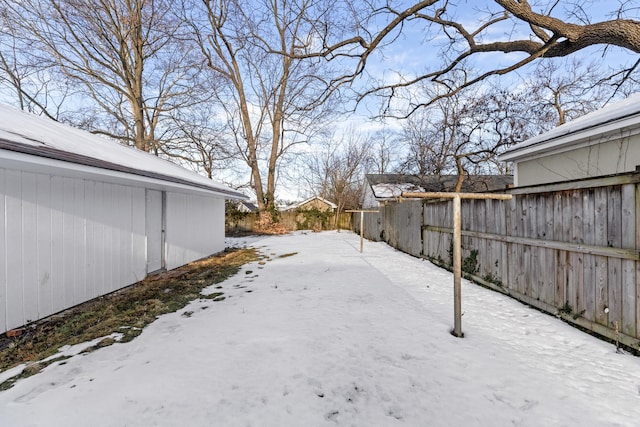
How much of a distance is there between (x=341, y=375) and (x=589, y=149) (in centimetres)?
650

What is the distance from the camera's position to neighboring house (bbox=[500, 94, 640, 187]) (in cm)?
449

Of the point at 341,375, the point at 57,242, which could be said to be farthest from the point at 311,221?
the point at 341,375

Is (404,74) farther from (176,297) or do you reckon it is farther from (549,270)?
(176,297)

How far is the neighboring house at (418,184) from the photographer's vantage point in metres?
17.2

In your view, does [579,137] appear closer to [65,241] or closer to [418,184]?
[65,241]

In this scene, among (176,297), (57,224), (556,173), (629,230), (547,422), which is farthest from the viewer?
(556,173)

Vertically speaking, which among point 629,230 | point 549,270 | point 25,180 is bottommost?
point 549,270

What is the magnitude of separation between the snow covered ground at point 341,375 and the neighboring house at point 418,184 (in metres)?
10.7

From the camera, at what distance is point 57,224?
12.6ft

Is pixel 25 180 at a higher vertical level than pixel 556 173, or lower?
lower

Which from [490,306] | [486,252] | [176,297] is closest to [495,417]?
[490,306]

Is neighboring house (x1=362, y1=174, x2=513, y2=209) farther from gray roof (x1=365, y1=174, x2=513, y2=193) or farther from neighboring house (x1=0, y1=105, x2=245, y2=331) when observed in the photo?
neighboring house (x1=0, y1=105, x2=245, y2=331)

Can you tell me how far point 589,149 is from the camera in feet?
17.5

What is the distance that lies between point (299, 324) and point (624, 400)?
2.78 metres
